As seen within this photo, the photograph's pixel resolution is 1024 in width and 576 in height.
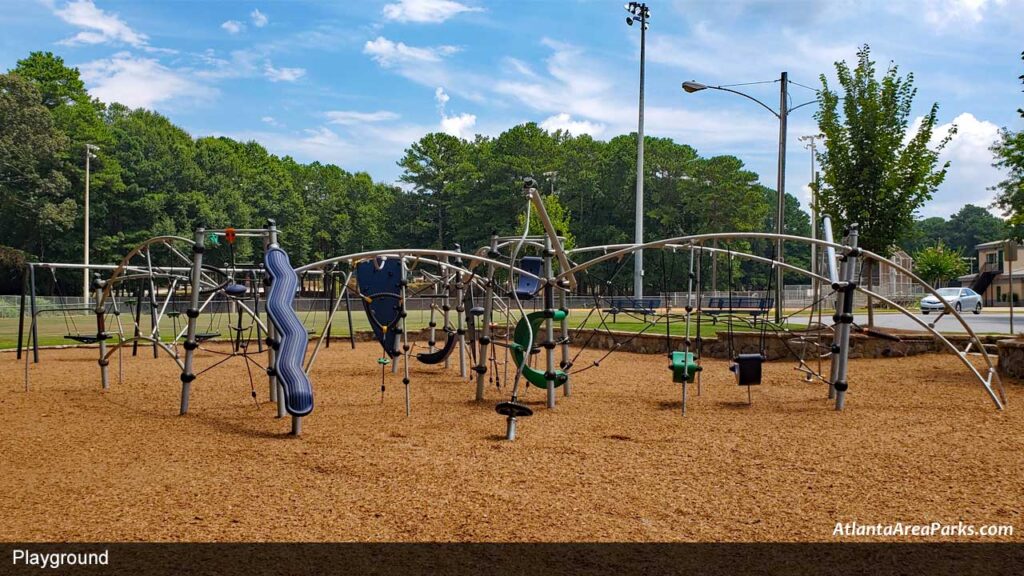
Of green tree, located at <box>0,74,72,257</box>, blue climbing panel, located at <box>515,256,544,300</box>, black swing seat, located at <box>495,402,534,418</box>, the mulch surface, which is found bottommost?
Result: the mulch surface

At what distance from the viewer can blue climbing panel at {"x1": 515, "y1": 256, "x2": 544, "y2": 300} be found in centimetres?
1129

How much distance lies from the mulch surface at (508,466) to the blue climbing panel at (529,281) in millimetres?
1511

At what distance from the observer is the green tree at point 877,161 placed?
18.6 metres

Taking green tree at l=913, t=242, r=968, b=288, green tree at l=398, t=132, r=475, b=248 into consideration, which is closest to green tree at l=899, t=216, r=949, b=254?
green tree at l=913, t=242, r=968, b=288

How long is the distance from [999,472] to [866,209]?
45.4ft

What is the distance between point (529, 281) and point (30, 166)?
50.7 m

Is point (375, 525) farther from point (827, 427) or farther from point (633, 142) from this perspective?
point (633, 142)

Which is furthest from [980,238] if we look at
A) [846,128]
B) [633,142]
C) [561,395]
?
[561,395]

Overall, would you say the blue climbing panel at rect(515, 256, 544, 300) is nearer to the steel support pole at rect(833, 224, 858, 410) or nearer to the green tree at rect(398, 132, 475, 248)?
the steel support pole at rect(833, 224, 858, 410)

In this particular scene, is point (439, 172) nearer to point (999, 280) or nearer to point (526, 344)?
point (999, 280)

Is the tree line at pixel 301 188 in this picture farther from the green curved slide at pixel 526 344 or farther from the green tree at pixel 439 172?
the green curved slide at pixel 526 344

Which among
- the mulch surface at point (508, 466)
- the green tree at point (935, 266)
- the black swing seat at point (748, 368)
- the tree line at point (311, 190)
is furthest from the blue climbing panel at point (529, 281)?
the green tree at point (935, 266)

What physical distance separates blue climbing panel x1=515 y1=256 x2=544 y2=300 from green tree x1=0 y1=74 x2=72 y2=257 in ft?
154

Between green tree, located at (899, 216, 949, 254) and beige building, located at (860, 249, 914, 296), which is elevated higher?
green tree, located at (899, 216, 949, 254)
